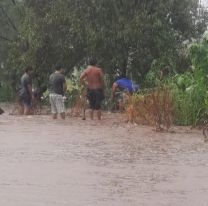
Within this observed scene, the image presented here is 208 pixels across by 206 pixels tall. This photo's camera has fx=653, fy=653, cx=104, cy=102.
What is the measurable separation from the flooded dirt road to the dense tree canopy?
7.85 meters

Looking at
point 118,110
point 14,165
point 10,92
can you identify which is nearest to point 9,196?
point 14,165

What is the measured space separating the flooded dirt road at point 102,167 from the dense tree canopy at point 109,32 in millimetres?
7853

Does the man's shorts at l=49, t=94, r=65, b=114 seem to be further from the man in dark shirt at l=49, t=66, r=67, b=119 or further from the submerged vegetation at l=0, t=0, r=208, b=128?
the submerged vegetation at l=0, t=0, r=208, b=128

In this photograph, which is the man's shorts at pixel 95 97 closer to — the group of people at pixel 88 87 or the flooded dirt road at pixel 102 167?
the group of people at pixel 88 87

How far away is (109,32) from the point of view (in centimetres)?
2180

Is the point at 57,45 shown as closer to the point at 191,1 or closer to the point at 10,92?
the point at 191,1

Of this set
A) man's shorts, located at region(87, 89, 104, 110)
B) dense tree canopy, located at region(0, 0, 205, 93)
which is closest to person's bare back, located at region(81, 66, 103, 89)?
man's shorts, located at region(87, 89, 104, 110)

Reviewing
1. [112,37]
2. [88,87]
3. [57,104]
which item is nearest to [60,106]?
[57,104]

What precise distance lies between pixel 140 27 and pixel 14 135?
9.40 meters

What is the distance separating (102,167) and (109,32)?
1308cm

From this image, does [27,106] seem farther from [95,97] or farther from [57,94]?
[95,97]

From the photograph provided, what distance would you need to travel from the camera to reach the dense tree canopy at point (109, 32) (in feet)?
71.7

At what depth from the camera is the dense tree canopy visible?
21859 mm

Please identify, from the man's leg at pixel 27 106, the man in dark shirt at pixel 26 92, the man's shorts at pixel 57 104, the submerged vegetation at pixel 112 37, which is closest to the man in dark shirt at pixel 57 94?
the man's shorts at pixel 57 104
